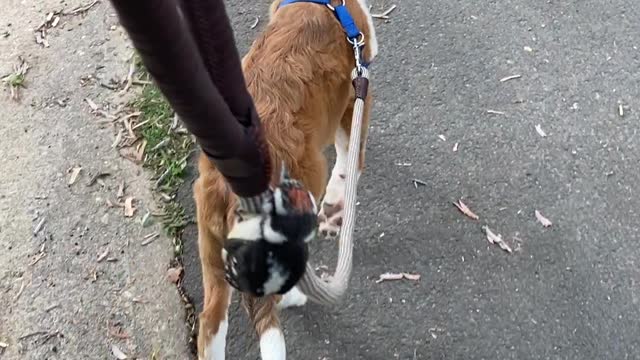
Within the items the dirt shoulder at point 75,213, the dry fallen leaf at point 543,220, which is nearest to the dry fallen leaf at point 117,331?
the dirt shoulder at point 75,213

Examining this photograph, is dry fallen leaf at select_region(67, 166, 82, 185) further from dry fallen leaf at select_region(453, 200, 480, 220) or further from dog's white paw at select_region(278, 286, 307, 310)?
dry fallen leaf at select_region(453, 200, 480, 220)

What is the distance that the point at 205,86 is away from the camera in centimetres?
122

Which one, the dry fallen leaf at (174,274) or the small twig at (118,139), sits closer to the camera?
the dry fallen leaf at (174,274)

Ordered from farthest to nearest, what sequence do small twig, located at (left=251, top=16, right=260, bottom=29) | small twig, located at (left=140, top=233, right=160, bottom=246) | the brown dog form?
small twig, located at (left=251, top=16, right=260, bottom=29)
small twig, located at (left=140, top=233, right=160, bottom=246)
the brown dog

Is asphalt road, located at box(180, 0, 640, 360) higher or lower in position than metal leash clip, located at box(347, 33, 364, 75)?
lower

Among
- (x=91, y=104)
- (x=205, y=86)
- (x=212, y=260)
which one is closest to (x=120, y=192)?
(x=91, y=104)

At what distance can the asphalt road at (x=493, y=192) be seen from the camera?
3.35 m

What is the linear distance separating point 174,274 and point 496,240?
1458mm

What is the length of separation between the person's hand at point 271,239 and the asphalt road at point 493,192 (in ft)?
5.39

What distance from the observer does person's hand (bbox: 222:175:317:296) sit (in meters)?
1.55

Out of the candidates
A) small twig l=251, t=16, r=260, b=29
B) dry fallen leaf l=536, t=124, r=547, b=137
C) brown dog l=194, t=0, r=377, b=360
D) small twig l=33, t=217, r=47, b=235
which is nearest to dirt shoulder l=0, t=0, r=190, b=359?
small twig l=33, t=217, r=47, b=235

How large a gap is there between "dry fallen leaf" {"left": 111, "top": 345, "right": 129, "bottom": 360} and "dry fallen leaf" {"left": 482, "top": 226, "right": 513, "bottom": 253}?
5.51ft

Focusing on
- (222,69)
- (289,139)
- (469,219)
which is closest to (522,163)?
(469,219)

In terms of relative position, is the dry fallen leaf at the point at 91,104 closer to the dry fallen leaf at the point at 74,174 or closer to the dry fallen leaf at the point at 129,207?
the dry fallen leaf at the point at 74,174
